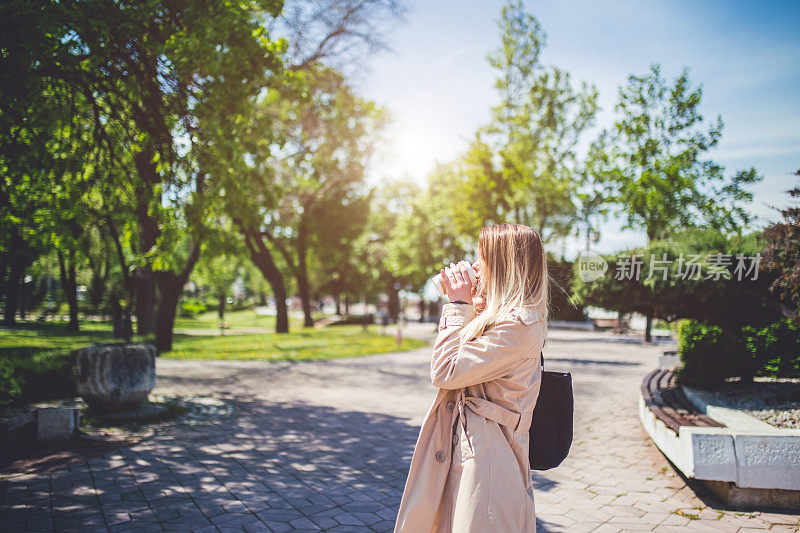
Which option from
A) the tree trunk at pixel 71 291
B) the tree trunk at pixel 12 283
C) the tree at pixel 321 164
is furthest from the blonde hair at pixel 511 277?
the tree trunk at pixel 71 291

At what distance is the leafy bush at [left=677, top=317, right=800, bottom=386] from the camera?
7773 millimetres

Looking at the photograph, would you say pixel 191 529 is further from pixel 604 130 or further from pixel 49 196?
pixel 604 130

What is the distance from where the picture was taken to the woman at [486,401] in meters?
1.94

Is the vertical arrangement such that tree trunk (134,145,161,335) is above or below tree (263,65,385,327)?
below

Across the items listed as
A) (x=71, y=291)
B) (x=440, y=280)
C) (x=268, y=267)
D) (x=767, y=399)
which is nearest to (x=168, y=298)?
(x=71, y=291)

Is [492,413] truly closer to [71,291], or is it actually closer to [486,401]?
[486,401]

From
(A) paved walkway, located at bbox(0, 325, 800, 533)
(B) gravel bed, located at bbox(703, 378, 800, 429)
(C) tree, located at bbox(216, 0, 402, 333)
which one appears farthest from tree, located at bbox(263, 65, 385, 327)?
(B) gravel bed, located at bbox(703, 378, 800, 429)

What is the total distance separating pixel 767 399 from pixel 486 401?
22.5ft

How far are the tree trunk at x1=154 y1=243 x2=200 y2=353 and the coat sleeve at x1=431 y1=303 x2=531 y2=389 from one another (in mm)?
15366

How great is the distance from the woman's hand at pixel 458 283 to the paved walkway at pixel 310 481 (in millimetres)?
2627

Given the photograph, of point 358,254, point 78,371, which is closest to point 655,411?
point 78,371

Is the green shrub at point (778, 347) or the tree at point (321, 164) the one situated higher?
the tree at point (321, 164)

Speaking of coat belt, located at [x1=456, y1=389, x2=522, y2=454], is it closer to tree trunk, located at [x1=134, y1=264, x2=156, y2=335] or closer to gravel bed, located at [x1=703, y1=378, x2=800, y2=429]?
gravel bed, located at [x1=703, y1=378, x2=800, y2=429]

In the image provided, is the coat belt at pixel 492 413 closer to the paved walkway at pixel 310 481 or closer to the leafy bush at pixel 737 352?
the paved walkway at pixel 310 481
